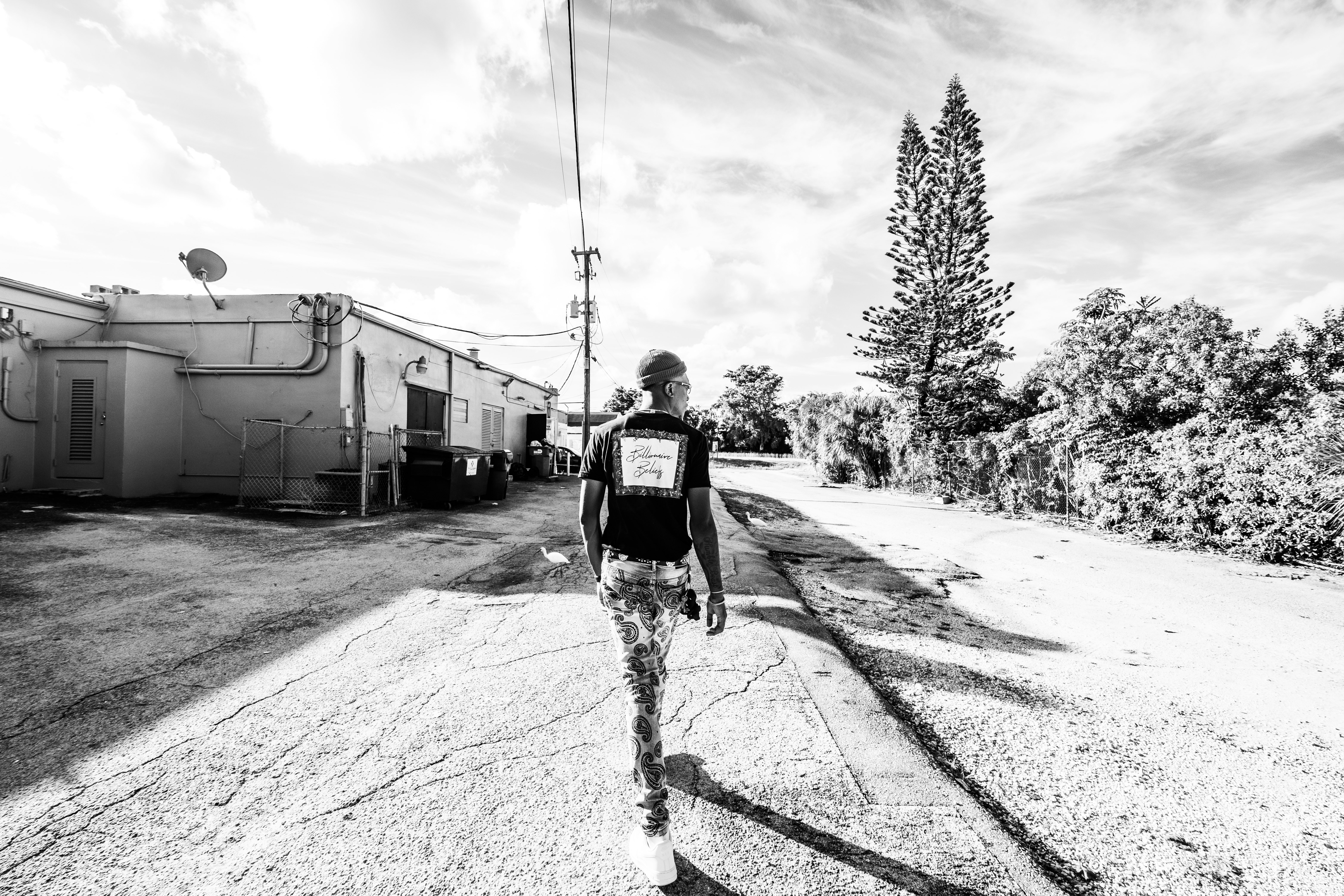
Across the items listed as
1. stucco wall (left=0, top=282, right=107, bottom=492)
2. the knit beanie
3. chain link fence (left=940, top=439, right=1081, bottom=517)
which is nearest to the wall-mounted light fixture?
stucco wall (left=0, top=282, right=107, bottom=492)

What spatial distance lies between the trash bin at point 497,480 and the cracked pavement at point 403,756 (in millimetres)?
8091

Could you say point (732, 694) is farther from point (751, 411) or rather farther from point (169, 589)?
point (751, 411)

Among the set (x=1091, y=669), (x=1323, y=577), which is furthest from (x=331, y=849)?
(x=1323, y=577)

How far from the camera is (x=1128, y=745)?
10.1 ft

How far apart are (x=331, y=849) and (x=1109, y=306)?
2917cm

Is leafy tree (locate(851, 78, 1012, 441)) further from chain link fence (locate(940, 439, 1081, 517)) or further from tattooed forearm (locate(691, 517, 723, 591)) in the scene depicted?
tattooed forearm (locate(691, 517, 723, 591))

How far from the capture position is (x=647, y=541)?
225 centimetres

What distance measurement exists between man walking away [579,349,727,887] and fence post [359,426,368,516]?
360 inches

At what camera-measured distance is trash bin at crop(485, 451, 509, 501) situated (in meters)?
13.6

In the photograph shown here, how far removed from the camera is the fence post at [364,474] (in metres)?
10.2

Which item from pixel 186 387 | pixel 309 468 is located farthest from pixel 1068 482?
pixel 186 387

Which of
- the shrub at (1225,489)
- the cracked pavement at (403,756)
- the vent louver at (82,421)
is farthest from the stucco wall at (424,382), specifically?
the shrub at (1225,489)

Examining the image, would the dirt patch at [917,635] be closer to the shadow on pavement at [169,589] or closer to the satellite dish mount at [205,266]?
the shadow on pavement at [169,589]

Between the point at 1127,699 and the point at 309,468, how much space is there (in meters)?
12.5
